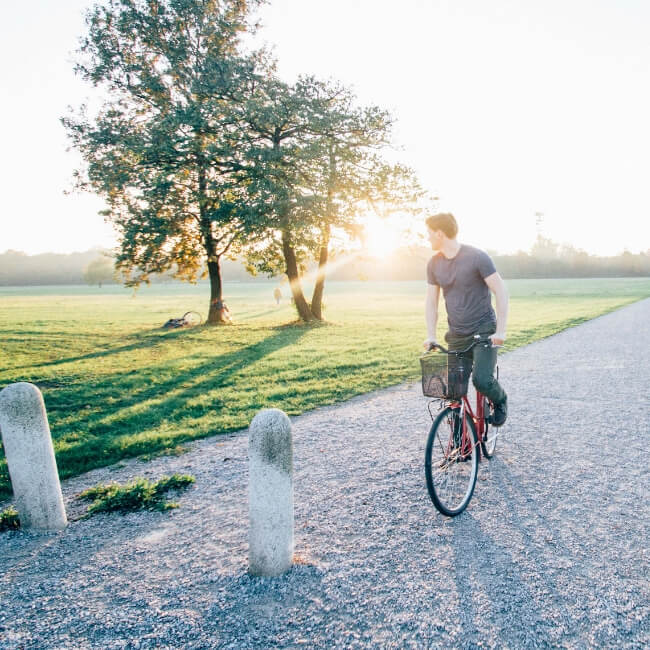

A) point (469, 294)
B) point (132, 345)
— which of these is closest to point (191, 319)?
point (132, 345)

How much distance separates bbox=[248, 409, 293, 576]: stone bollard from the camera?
2.88 metres

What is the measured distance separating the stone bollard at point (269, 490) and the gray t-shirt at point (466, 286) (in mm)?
1828

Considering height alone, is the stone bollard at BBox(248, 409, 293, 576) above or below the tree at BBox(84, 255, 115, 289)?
below

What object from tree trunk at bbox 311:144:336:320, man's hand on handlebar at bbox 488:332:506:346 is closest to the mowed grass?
man's hand on handlebar at bbox 488:332:506:346

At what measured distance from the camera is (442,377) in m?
3.54

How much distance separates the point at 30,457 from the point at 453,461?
126 inches

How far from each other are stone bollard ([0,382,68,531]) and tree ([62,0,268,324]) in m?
13.9

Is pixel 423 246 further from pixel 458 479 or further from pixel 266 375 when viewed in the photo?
pixel 458 479

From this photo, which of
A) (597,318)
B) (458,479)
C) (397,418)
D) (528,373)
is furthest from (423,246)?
(458,479)

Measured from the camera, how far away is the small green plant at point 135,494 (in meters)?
3.90

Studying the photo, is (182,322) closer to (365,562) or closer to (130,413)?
(130,413)

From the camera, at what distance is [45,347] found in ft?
46.2

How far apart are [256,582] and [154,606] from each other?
1.92ft

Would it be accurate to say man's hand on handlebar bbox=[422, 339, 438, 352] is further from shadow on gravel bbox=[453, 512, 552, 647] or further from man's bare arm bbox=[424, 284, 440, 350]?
shadow on gravel bbox=[453, 512, 552, 647]
